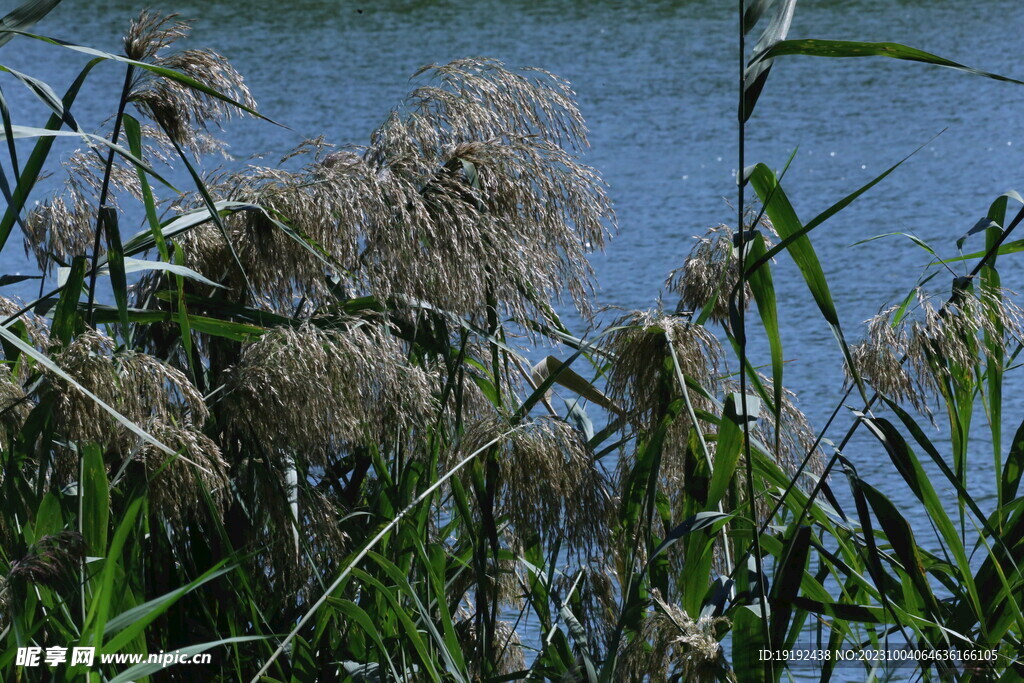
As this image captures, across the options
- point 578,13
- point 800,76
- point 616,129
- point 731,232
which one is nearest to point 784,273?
point 616,129

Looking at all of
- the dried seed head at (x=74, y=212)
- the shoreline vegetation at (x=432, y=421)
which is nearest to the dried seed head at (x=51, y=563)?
the shoreline vegetation at (x=432, y=421)

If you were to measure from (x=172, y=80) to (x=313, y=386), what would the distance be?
21cm

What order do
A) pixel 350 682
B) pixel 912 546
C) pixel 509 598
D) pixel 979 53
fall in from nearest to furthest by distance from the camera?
pixel 912 546 → pixel 350 682 → pixel 509 598 → pixel 979 53

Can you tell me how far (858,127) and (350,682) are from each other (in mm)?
2935

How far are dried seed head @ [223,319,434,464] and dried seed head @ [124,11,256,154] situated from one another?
0.15 meters

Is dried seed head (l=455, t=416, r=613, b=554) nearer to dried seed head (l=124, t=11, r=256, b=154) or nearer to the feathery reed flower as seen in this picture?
the feathery reed flower

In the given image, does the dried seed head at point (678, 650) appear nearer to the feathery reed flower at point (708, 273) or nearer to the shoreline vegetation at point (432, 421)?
the shoreline vegetation at point (432, 421)

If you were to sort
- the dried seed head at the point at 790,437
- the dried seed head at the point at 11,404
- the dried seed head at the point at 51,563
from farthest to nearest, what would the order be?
the dried seed head at the point at 790,437 → the dried seed head at the point at 11,404 → the dried seed head at the point at 51,563

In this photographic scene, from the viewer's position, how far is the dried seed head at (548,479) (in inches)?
25.5

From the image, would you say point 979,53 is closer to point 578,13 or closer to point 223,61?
point 578,13

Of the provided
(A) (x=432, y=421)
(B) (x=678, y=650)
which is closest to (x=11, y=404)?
(A) (x=432, y=421)

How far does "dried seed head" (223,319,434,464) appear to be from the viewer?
599 millimetres

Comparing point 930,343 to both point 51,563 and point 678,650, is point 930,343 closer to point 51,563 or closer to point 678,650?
Result: point 678,650

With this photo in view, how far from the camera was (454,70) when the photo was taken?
82 centimetres
